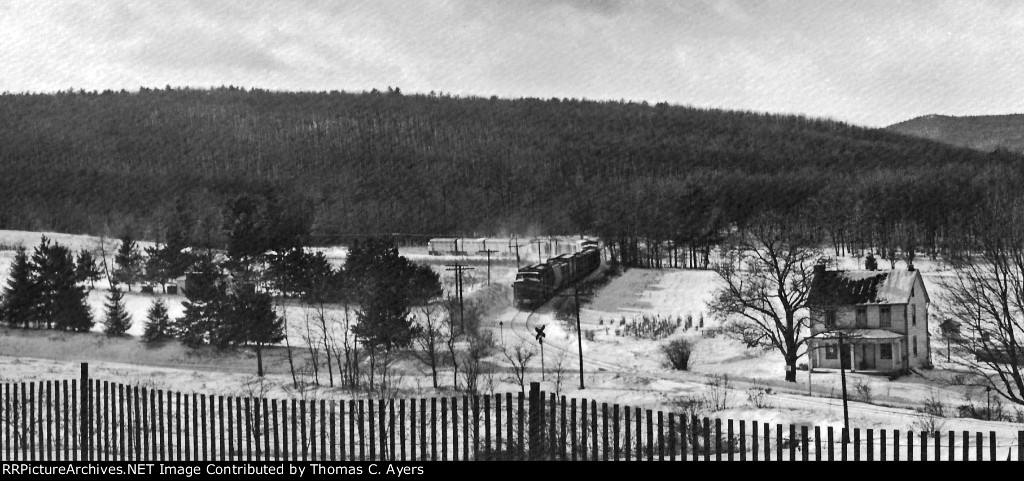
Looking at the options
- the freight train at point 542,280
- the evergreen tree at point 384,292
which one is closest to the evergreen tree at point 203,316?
the evergreen tree at point 384,292

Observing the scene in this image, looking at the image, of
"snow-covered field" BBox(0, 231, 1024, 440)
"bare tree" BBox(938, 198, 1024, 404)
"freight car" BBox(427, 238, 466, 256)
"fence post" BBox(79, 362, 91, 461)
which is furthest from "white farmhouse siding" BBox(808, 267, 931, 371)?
"freight car" BBox(427, 238, 466, 256)

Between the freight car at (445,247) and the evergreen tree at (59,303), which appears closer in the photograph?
the evergreen tree at (59,303)

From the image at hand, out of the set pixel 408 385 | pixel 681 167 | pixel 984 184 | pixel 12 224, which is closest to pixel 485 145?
pixel 681 167

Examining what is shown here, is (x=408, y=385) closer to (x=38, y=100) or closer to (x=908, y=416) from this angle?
(x=908, y=416)

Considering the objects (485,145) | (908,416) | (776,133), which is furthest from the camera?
(776,133)

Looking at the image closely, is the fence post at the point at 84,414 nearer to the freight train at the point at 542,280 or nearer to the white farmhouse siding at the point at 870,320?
the white farmhouse siding at the point at 870,320
